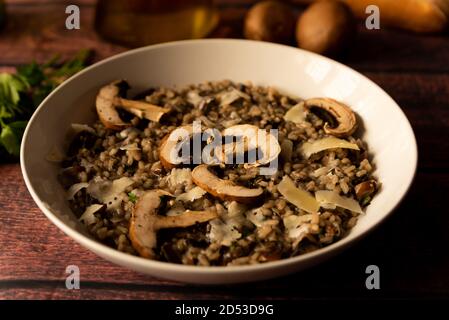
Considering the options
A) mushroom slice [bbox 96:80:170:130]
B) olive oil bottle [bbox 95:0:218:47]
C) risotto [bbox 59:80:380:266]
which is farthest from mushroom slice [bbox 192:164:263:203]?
olive oil bottle [bbox 95:0:218:47]

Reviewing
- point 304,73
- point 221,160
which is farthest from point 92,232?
point 304,73

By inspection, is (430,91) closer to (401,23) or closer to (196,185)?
(401,23)

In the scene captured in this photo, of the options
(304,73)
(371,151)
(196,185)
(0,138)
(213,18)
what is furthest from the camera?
(213,18)

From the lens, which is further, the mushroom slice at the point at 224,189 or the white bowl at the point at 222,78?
the mushroom slice at the point at 224,189

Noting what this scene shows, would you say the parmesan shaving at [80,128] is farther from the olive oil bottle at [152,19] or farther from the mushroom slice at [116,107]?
the olive oil bottle at [152,19]

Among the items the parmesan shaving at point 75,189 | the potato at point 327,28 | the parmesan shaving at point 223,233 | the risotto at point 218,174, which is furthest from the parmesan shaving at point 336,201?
the potato at point 327,28

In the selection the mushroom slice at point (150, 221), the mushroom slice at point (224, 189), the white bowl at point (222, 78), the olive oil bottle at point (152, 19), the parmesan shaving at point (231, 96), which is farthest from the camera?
the olive oil bottle at point (152, 19)

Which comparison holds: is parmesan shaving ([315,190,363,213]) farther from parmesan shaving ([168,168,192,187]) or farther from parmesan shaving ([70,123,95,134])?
parmesan shaving ([70,123,95,134])
